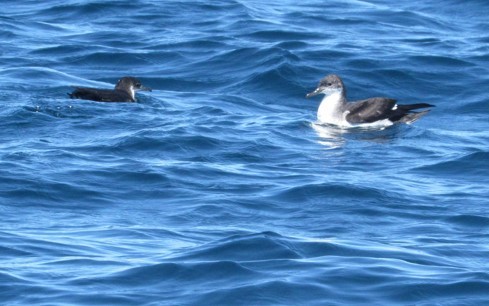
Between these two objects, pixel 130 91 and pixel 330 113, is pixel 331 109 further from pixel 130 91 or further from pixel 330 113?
pixel 130 91

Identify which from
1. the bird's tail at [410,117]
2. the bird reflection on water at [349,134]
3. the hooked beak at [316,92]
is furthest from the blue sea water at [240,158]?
the hooked beak at [316,92]

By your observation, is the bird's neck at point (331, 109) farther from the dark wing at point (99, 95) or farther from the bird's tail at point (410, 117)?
the dark wing at point (99, 95)

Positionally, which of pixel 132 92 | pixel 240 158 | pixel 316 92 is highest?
pixel 316 92

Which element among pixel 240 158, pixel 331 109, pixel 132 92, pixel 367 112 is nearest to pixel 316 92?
pixel 331 109

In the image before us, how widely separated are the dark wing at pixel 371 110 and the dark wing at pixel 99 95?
2.76 metres

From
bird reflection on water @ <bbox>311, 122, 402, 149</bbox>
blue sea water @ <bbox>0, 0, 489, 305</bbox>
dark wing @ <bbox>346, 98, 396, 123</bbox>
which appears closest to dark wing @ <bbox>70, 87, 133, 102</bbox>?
blue sea water @ <bbox>0, 0, 489, 305</bbox>

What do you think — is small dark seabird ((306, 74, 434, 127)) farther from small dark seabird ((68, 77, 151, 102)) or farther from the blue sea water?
small dark seabird ((68, 77, 151, 102))

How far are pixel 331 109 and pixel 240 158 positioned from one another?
279cm

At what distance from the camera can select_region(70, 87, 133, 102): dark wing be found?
17609mm

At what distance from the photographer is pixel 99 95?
17812mm

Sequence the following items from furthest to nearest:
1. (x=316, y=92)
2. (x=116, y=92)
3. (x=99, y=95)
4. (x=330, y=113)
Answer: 1. (x=316, y=92)
2. (x=330, y=113)
3. (x=116, y=92)
4. (x=99, y=95)

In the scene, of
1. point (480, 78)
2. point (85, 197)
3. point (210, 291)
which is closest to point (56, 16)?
point (480, 78)

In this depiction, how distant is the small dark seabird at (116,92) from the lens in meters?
17.6

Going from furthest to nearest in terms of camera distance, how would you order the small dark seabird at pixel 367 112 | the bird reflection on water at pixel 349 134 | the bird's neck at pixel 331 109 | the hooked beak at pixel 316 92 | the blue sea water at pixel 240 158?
the hooked beak at pixel 316 92 → the bird's neck at pixel 331 109 → the small dark seabird at pixel 367 112 → the bird reflection on water at pixel 349 134 → the blue sea water at pixel 240 158
